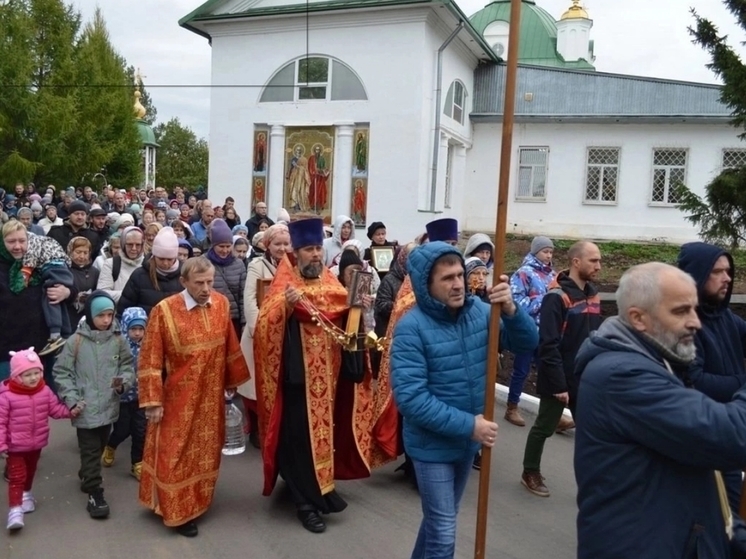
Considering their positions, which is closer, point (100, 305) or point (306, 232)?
point (306, 232)

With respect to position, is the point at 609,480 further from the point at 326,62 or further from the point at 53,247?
the point at 326,62

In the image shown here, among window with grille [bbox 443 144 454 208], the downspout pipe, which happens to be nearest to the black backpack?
the downspout pipe

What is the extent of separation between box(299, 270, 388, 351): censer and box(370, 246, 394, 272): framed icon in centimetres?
340

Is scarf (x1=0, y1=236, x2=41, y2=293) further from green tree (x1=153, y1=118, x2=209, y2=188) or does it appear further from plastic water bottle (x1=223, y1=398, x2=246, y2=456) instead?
green tree (x1=153, y1=118, x2=209, y2=188)

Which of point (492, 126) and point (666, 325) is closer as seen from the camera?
point (666, 325)

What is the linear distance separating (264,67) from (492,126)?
25.9ft

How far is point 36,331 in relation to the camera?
5.23m

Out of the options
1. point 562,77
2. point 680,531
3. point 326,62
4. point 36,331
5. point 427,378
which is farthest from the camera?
point 562,77

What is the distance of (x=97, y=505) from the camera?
4.45 metres

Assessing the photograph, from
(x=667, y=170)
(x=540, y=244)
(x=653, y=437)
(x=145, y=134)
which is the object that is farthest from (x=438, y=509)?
(x=145, y=134)

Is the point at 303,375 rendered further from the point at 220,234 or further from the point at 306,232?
→ the point at 220,234

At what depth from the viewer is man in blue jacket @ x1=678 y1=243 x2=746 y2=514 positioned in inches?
116

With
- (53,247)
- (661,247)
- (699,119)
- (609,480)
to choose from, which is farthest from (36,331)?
(699,119)

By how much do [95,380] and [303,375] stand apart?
1.33m
